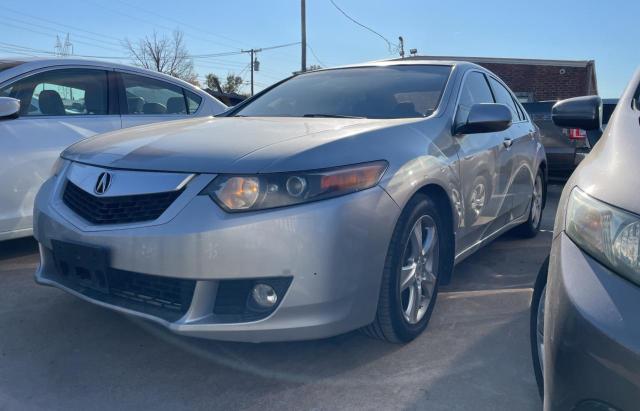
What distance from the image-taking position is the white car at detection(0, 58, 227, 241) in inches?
148

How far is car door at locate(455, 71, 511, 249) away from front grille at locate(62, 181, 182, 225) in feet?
5.46

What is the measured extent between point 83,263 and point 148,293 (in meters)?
0.32

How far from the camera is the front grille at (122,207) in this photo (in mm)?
2246

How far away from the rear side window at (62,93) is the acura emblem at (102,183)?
6.23ft

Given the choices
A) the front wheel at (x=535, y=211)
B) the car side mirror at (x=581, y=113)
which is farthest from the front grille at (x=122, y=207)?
the front wheel at (x=535, y=211)

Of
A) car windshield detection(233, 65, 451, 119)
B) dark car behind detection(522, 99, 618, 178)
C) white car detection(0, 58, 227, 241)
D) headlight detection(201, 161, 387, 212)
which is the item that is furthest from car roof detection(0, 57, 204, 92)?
dark car behind detection(522, 99, 618, 178)

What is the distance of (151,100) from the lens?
4934 millimetres

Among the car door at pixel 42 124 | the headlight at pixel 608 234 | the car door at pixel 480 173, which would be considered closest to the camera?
the headlight at pixel 608 234

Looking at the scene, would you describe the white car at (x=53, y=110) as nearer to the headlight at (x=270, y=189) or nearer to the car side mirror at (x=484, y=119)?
the headlight at (x=270, y=189)

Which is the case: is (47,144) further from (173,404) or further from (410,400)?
(410,400)

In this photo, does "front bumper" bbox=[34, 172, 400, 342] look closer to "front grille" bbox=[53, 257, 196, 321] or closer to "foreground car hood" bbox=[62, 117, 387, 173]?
"front grille" bbox=[53, 257, 196, 321]

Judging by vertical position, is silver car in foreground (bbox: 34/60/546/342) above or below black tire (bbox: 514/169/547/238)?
above

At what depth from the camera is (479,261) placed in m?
4.34

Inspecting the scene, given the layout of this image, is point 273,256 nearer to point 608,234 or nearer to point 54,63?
point 608,234
